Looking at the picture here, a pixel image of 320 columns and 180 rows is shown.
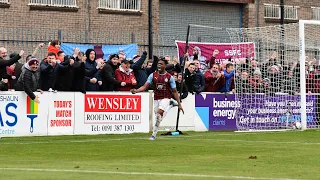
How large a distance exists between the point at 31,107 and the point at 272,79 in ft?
27.6

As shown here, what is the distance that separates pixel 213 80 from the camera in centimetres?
2978

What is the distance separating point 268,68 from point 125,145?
9.28 m

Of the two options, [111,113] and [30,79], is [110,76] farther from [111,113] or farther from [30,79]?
[30,79]

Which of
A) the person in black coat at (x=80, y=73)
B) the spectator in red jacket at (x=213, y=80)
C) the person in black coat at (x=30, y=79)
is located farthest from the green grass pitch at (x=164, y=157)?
the spectator in red jacket at (x=213, y=80)

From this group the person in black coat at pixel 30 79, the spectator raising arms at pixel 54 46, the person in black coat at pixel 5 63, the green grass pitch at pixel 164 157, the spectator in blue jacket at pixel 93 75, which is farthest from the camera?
the spectator raising arms at pixel 54 46

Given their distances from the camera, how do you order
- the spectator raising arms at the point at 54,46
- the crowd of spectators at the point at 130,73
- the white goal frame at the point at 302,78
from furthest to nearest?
the white goal frame at the point at 302,78 < the spectator raising arms at the point at 54,46 < the crowd of spectators at the point at 130,73

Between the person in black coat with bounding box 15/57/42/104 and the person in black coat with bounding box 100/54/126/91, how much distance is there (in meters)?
2.39

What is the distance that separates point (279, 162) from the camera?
55.5 feet

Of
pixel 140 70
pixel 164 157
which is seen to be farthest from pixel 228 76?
pixel 164 157

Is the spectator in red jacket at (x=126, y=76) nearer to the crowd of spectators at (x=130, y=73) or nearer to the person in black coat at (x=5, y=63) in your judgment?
the crowd of spectators at (x=130, y=73)

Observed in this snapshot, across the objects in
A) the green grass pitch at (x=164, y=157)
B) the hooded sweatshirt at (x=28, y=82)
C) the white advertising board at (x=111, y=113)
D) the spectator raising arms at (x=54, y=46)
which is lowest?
the green grass pitch at (x=164, y=157)

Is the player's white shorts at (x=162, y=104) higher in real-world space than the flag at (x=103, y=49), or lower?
lower

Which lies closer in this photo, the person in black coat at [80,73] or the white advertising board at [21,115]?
the white advertising board at [21,115]

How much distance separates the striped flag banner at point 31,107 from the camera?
25.3 meters
